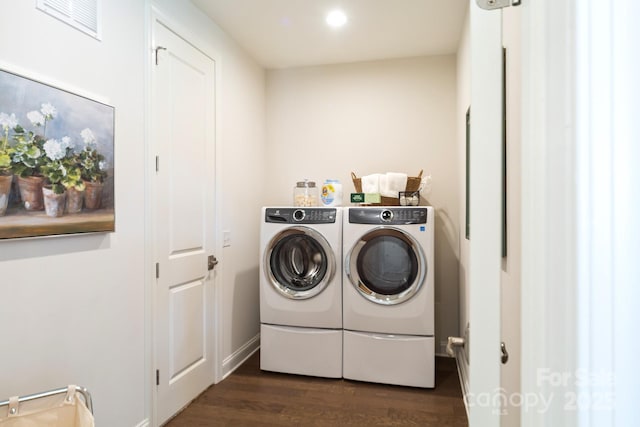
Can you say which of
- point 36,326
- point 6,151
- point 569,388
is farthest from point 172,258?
point 569,388

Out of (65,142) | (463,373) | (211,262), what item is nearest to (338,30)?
(211,262)

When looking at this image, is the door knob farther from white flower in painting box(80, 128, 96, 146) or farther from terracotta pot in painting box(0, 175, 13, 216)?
terracotta pot in painting box(0, 175, 13, 216)

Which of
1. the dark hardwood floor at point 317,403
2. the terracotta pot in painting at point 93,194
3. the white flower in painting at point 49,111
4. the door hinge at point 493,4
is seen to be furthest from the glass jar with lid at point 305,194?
the door hinge at point 493,4

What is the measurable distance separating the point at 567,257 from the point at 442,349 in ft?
10.8

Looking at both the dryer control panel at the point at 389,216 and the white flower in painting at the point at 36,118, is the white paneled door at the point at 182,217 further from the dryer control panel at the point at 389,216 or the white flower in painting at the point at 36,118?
the dryer control panel at the point at 389,216

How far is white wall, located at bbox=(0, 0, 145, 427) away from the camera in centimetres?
146

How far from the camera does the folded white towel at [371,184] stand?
3.24m

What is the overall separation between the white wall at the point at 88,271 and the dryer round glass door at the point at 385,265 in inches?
57.7

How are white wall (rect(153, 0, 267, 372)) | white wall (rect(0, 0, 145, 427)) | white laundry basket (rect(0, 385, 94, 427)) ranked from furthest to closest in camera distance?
white wall (rect(153, 0, 267, 372)) < white wall (rect(0, 0, 145, 427)) < white laundry basket (rect(0, 385, 94, 427))

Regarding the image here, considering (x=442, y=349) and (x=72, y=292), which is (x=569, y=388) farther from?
(x=442, y=349)

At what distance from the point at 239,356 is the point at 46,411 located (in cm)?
188

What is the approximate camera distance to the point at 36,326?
153 cm

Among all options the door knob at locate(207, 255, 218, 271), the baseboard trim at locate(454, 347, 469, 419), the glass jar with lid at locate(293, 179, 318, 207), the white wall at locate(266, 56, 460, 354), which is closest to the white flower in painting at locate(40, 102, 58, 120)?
the door knob at locate(207, 255, 218, 271)

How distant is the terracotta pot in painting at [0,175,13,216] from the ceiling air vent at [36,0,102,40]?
0.70 m
